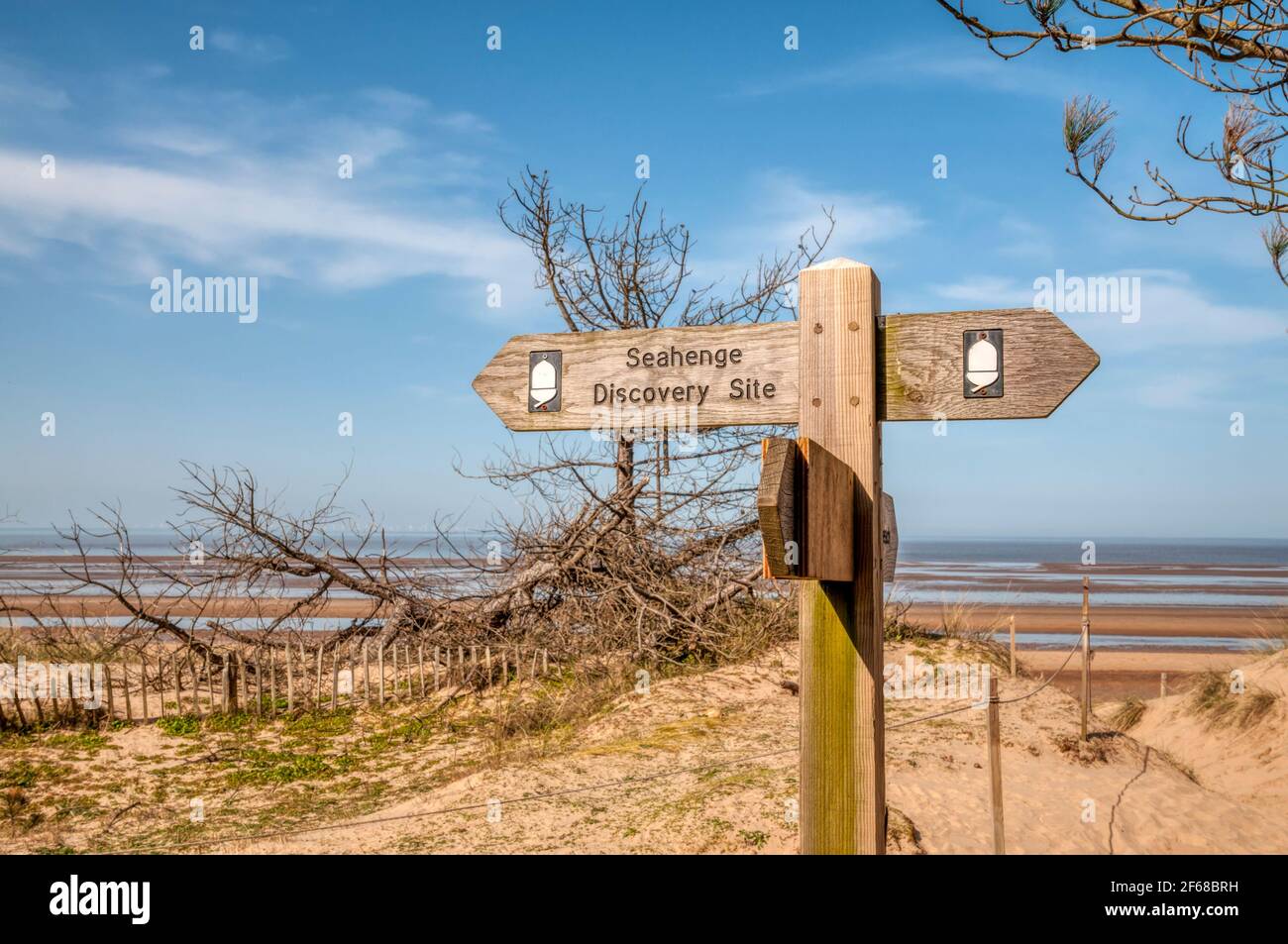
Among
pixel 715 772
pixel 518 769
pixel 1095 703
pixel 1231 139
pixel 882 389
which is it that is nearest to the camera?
pixel 882 389

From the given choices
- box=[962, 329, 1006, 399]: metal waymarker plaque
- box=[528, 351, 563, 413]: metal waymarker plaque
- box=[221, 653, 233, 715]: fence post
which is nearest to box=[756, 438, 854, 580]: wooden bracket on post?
box=[962, 329, 1006, 399]: metal waymarker plaque

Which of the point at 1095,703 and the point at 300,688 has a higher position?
the point at 300,688

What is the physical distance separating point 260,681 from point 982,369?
9.78m

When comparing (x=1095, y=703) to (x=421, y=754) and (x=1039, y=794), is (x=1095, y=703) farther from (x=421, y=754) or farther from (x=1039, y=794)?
(x=421, y=754)

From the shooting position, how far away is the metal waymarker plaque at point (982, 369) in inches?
107

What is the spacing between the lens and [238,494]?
415 inches

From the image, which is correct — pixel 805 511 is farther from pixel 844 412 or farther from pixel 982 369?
pixel 982 369

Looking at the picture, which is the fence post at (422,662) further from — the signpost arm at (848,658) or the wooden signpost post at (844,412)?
the signpost arm at (848,658)

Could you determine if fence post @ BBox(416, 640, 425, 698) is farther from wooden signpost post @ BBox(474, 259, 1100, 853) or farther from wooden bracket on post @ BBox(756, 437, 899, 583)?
wooden bracket on post @ BBox(756, 437, 899, 583)

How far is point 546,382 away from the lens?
122 inches

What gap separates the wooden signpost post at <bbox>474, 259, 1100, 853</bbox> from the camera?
2.57 meters

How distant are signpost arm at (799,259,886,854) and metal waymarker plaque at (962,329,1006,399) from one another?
26 centimetres

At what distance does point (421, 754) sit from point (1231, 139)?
7846 millimetres
